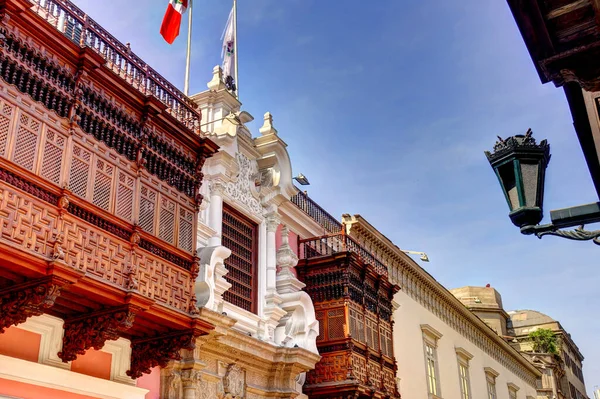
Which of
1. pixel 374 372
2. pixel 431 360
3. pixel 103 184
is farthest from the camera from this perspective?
pixel 431 360

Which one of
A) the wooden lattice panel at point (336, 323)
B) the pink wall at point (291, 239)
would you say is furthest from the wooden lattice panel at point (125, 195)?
the wooden lattice panel at point (336, 323)

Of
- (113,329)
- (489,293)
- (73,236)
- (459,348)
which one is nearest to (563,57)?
(73,236)

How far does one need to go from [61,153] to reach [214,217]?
4.49 m

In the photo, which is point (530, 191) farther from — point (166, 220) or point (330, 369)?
point (330, 369)

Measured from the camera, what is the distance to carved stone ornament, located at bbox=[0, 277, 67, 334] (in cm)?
818

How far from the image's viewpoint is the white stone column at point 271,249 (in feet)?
48.1

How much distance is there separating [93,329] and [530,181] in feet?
22.8

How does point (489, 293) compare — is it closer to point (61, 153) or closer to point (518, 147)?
point (61, 153)

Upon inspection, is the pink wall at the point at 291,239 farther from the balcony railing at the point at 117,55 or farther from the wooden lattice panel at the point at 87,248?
the wooden lattice panel at the point at 87,248

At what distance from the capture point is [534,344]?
1809 inches

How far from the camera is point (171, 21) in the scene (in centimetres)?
1320

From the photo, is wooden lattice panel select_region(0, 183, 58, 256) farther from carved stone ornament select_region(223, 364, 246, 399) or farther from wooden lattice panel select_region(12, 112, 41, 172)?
carved stone ornament select_region(223, 364, 246, 399)

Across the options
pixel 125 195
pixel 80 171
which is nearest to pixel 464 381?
pixel 125 195

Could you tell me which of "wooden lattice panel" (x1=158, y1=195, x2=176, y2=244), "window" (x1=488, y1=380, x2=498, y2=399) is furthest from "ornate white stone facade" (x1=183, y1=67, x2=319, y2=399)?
"window" (x1=488, y1=380, x2=498, y2=399)
